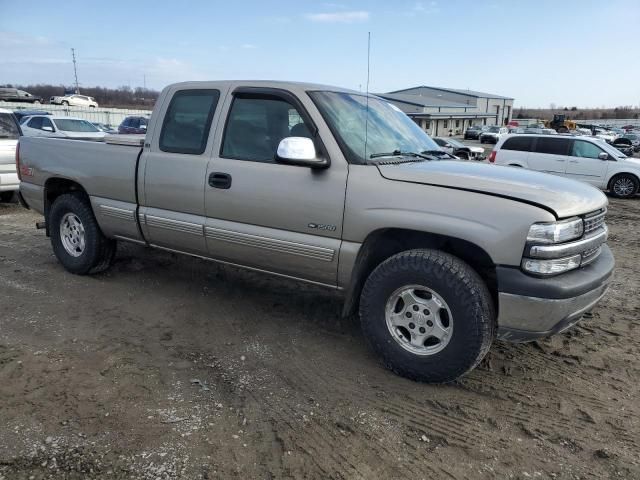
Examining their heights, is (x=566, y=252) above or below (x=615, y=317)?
above

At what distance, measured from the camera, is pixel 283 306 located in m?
4.69

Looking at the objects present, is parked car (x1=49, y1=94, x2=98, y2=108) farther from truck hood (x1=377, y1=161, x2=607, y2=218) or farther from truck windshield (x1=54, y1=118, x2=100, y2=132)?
truck hood (x1=377, y1=161, x2=607, y2=218)

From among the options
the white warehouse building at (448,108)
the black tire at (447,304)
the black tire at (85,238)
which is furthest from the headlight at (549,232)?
the white warehouse building at (448,108)

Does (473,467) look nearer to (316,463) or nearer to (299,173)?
(316,463)

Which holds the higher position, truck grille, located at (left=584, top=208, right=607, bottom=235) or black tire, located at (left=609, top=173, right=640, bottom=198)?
truck grille, located at (left=584, top=208, right=607, bottom=235)

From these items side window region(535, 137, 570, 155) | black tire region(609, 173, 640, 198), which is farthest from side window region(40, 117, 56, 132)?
black tire region(609, 173, 640, 198)

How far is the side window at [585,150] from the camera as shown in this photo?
14.3 m

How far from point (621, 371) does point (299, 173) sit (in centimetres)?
272

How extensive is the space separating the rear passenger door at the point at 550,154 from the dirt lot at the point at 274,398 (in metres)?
10.5

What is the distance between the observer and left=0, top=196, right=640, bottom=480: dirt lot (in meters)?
2.58

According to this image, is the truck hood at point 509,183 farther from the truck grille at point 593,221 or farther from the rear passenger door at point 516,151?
the rear passenger door at point 516,151

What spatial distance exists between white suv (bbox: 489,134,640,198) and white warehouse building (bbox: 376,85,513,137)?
39738 mm

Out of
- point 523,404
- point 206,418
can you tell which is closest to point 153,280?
point 206,418

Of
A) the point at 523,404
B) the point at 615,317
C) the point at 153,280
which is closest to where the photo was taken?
the point at 523,404
